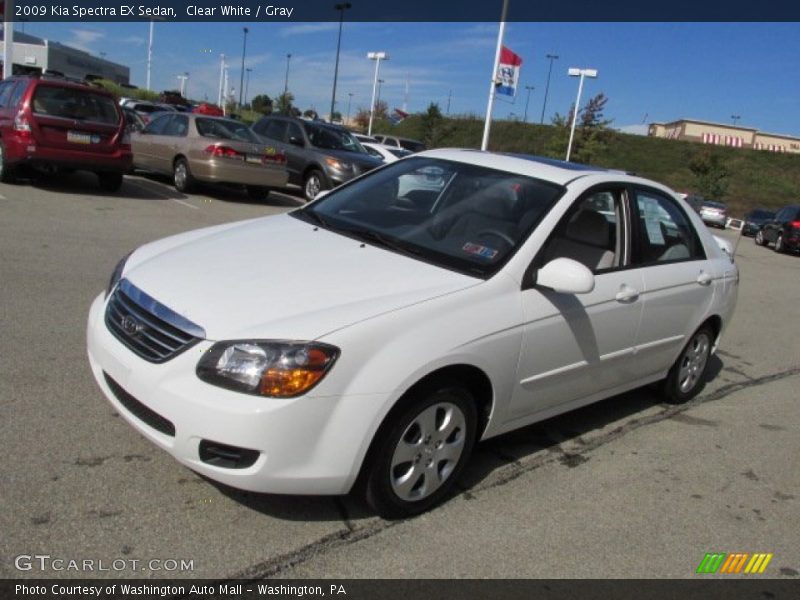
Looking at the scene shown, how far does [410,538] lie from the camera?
123 inches

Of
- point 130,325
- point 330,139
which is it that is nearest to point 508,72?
point 330,139

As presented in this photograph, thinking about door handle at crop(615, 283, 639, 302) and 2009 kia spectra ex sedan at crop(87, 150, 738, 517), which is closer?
2009 kia spectra ex sedan at crop(87, 150, 738, 517)

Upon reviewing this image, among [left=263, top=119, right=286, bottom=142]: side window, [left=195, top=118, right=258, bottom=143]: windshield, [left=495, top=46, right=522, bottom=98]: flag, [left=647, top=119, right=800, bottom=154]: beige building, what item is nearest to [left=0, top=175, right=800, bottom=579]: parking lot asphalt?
[left=195, top=118, right=258, bottom=143]: windshield

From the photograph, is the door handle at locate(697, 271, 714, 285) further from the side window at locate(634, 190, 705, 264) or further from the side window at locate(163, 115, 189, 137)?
the side window at locate(163, 115, 189, 137)

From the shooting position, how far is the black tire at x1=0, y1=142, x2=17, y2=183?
11039 mm

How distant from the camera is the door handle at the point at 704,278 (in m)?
4.89

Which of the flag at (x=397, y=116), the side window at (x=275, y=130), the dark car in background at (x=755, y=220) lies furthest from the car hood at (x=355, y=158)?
the flag at (x=397, y=116)

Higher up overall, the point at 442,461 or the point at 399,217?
the point at 399,217

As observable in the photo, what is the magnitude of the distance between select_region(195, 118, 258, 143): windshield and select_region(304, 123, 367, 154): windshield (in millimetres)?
1721

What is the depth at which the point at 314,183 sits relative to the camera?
49.1 ft

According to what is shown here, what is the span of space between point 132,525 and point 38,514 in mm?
379

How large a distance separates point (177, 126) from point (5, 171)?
11.4 ft
